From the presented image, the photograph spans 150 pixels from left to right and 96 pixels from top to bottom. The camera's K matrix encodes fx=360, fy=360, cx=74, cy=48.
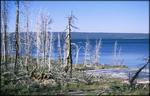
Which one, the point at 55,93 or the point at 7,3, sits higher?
the point at 7,3

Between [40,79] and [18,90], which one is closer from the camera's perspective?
[18,90]

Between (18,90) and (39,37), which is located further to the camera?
(39,37)

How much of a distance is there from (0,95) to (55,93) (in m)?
3.43

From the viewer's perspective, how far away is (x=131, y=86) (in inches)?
947

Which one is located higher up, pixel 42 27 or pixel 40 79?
pixel 42 27

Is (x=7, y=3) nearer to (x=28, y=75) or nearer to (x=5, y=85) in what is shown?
(x=28, y=75)

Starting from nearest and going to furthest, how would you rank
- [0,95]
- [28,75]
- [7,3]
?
[0,95] < [28,75] < [7,3]

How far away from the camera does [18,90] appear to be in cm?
2173

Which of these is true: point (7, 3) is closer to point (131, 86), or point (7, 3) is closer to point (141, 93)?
point (131, 86)

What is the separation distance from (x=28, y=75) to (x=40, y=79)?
97 cm

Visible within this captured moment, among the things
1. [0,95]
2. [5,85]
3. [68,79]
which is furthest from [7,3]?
[0,95]

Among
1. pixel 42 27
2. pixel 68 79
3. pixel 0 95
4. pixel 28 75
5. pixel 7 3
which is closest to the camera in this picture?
pixel 0 95

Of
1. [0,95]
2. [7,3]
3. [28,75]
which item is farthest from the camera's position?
[7,3]

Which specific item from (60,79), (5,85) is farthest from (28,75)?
(5,85)
